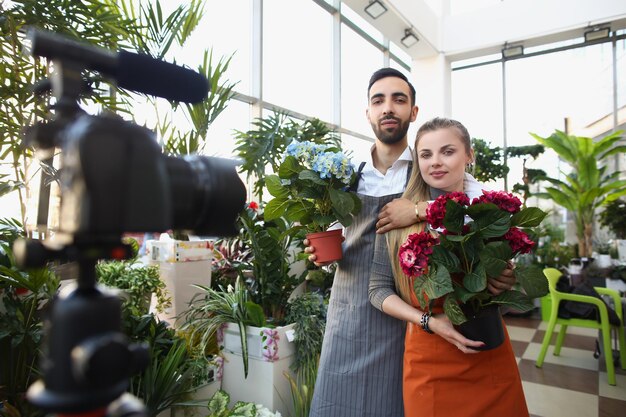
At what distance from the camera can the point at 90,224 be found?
0.39m

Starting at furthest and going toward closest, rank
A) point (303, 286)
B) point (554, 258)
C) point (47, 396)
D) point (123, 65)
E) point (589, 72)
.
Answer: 1. point (589, 72)
2. point (554, 258)
3. point (303, 286)
4. point (123, 65)
5. point (47, 396)

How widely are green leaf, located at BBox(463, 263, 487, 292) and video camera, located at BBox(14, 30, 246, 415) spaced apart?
31.6 inches

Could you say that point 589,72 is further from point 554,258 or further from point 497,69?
point 554,258

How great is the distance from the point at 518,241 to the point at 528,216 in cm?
9

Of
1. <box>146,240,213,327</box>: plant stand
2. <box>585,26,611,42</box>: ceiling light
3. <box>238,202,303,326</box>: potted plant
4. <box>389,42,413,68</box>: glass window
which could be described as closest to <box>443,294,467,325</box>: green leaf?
<box>238,202,303,326</box>: potted plant

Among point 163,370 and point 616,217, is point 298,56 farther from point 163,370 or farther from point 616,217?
point 163,370

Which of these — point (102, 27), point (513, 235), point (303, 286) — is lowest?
point (303, 286)

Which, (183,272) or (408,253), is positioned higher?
(408,253)

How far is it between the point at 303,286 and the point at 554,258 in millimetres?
4102

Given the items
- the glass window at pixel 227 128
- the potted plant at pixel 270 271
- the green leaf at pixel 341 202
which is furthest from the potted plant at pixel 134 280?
the green leaf at pixel 341 202

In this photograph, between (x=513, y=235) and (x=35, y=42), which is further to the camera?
(x=513, y=235)

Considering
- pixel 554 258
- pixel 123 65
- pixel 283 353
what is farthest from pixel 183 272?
pixel 554 258

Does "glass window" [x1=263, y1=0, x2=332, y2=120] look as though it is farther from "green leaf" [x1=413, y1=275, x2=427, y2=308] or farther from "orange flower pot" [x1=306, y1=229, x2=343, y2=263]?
"green leaf" [x1=413, y1=275, x2=427, y2=308]

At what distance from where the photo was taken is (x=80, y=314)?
406 mm
